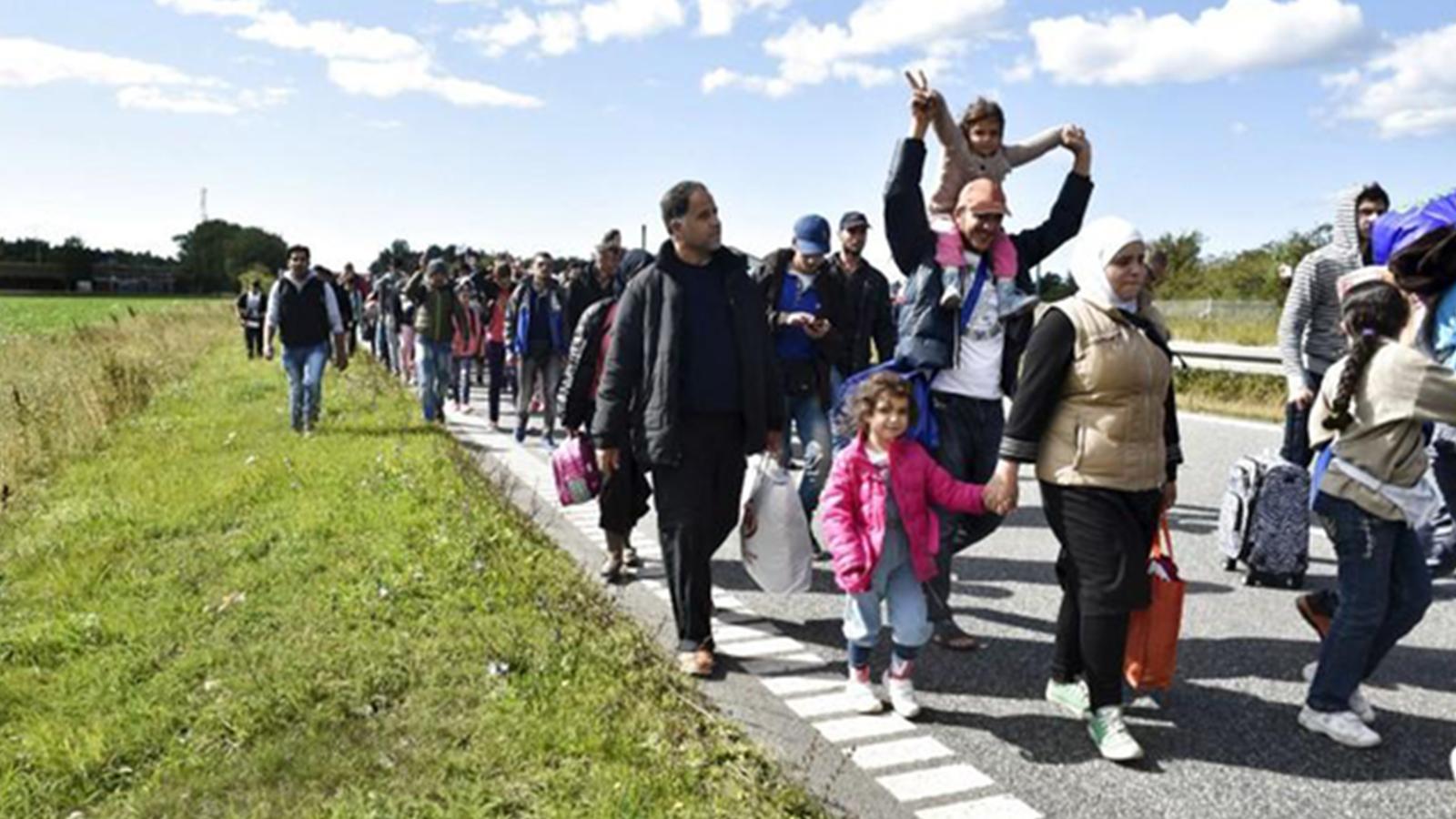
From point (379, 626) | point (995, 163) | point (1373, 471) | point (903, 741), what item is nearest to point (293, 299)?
point (379, 626)

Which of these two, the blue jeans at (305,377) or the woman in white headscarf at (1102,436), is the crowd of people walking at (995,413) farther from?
the blue jeans at (305,377)

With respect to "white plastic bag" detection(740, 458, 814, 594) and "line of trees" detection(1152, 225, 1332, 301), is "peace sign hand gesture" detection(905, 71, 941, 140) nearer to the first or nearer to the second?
"white plastic bag" detection(740, 458, 814, 594)

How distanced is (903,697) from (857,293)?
3459 millimetres

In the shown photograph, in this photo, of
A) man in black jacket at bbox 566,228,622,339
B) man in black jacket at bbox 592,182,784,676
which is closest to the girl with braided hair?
man in black jacket at bbox 592,182,784,676

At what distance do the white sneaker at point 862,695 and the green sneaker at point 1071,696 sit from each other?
2.14 ft

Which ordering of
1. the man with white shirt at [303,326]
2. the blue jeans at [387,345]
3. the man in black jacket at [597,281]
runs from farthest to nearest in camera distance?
the blue jeans at [387,345], the man with white shirt at [303,326], the man in black jacket at [597,281]

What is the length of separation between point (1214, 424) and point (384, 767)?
12.1m

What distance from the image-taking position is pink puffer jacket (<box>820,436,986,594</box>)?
438 cm

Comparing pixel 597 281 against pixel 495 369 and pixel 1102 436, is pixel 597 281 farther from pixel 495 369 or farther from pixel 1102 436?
pixel 1102 436

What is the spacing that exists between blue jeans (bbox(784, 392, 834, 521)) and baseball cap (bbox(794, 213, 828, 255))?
0.88m

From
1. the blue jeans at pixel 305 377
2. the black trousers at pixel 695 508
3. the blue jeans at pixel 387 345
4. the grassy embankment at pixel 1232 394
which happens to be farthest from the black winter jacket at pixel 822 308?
the blue jeans at pixel 387 345

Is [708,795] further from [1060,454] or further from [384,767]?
[1060,454]

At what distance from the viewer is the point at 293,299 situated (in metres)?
11.5

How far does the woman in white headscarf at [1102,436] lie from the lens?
3.88 m
